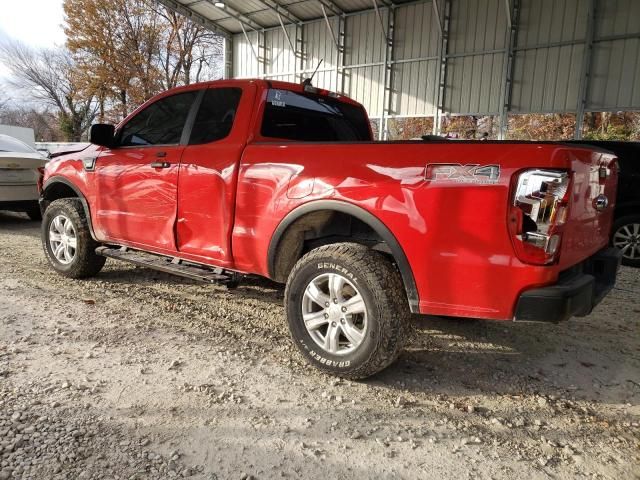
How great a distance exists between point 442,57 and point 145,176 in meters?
12.8

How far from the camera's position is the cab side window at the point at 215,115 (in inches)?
150

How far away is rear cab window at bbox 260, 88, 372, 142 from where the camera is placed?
3.81m

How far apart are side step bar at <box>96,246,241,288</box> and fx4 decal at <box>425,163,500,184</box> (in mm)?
1768

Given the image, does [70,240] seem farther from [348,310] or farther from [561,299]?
[561,299]

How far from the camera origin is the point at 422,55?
50.6 ft

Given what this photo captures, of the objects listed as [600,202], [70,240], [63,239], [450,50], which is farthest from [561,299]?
[450,50]

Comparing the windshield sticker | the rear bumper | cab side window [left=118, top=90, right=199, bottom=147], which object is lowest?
the rear bumper

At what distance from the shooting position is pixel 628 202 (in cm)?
696

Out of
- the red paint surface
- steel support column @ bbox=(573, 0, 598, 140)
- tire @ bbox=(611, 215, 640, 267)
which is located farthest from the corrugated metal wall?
the red paint surface

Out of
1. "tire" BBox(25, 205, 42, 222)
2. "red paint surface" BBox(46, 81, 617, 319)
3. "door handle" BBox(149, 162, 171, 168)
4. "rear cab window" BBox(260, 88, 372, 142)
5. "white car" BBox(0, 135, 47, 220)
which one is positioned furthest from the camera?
"tire" BBox(25, 205, 42, 222)

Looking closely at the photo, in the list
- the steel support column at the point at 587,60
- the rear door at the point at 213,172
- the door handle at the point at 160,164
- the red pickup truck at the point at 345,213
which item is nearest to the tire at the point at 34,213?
the red pickup truck at the point at 345,213

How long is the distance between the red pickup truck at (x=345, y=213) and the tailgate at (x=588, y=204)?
18mm

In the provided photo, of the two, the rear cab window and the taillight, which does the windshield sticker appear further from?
the taillight

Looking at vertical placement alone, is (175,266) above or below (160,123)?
below
